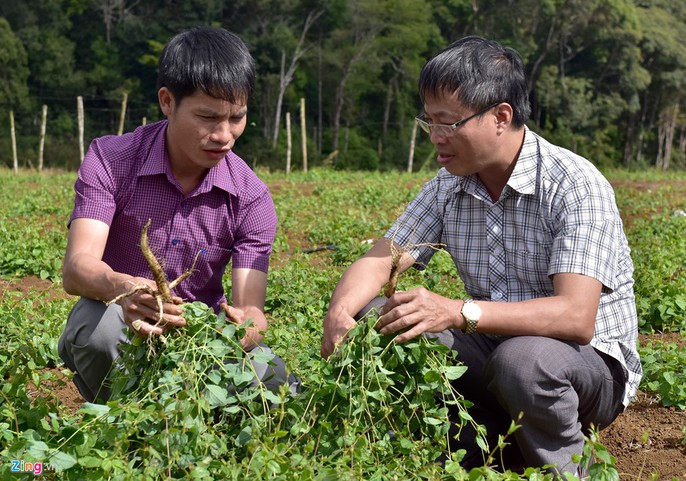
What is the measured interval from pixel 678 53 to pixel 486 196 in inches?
1612

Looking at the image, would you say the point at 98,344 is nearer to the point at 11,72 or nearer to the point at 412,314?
the point at 412,314

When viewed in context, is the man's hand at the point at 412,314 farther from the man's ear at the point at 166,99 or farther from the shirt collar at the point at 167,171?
the man's ear at the point at 166,99

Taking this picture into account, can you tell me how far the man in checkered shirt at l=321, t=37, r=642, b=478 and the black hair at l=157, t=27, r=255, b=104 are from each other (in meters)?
0.59

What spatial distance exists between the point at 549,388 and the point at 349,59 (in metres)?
37.3

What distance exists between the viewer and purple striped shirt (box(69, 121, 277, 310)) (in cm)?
330

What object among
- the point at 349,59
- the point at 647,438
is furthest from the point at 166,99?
the point at 349,59

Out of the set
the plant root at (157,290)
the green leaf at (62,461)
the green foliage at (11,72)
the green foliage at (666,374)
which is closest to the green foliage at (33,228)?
the plant root at (157,290)

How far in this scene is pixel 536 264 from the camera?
3.18m

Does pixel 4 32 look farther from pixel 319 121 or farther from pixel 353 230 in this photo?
pixel 353 230

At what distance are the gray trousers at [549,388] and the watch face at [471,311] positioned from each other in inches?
4.6

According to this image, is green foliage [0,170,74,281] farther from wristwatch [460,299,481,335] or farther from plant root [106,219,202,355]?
wristwatch [460,299,481,335]

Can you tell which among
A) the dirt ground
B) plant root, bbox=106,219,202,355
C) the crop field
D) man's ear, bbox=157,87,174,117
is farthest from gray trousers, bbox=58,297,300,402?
man's ear, bbox=157,87,174,117

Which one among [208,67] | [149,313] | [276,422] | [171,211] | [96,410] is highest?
[208,67]

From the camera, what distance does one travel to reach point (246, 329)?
2951 mm
